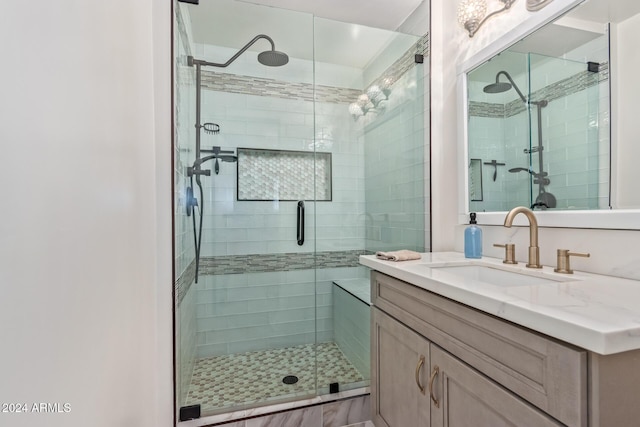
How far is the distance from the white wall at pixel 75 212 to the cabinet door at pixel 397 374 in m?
0.98

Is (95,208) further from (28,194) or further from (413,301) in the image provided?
(413,301)

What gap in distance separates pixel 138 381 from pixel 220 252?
1.03 meters

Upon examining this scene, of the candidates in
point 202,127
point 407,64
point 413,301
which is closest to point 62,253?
point 413,301

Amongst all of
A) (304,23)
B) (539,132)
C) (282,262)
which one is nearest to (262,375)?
(282,262)

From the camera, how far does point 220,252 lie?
2.13 metres

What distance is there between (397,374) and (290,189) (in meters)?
1.49

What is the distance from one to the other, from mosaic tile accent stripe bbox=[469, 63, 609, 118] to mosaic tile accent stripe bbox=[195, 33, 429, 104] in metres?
0.63

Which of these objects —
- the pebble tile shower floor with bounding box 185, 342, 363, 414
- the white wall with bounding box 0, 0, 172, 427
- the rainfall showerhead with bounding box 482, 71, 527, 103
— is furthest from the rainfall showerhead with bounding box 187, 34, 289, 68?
the pebble tile shower floor with bounding box 185, 342, 363, 414

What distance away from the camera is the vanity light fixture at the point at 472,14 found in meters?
1.57

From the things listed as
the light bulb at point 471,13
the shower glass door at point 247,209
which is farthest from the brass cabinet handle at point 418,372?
the light bulb at point 471,13

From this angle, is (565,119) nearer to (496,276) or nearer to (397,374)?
(496,276)

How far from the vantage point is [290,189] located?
7.64 feet

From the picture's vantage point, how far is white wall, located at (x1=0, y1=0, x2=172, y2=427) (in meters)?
0.50

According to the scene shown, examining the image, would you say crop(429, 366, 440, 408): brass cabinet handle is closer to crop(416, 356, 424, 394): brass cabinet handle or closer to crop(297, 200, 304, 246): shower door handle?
crop(416, 356, 424, 394): brass cabinet handle
